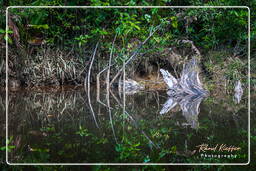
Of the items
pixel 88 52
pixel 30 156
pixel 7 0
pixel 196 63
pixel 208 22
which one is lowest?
pixel 30 156

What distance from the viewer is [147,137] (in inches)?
64.0

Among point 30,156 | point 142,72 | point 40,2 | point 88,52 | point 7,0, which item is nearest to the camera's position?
point 30,156

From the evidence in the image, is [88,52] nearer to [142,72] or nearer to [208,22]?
[142,72]

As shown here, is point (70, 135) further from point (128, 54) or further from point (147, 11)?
point (128, 54)

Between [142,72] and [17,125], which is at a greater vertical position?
[142,72]

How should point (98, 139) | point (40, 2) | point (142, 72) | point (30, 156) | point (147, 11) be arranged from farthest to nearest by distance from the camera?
1. point (142, 72)
2. point (147, 11)
3. point (40, 2)
4. point (98, 139)
5. point (30, 156)

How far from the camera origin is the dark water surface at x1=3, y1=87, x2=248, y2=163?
50.3 inches

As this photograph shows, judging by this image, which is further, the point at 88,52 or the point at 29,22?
the point at 88,52

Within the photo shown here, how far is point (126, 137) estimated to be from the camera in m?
1.61

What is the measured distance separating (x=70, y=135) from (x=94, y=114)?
0.78 m

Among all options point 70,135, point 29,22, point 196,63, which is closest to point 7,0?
point 29,22

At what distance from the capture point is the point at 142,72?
21.9 ft

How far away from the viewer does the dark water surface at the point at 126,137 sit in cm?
128

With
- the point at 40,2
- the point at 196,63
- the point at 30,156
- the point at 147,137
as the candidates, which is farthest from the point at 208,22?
the point at 30,156
